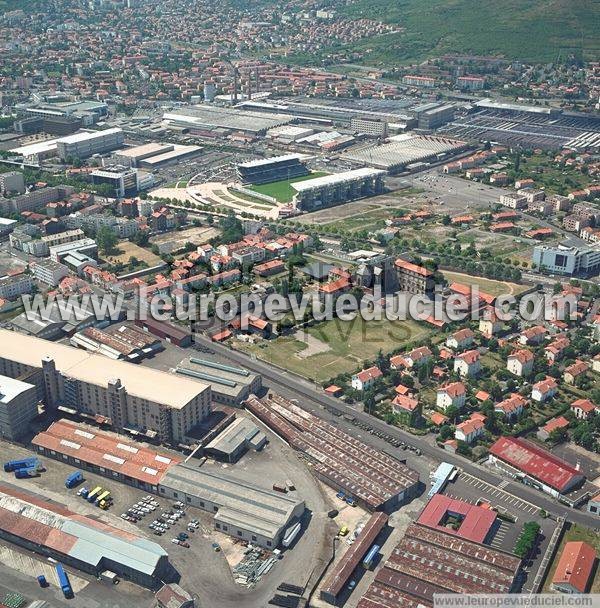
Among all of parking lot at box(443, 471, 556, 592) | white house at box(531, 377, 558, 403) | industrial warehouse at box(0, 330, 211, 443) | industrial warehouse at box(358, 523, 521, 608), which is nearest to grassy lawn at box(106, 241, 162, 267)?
industrial warehouse at box(0, 330, 211, 443)

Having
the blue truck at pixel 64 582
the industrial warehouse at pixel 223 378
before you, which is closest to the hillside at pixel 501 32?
the industrial warehouse at pixel 223 378

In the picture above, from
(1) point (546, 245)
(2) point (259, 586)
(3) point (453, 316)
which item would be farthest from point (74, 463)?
(1) point (546, 245)

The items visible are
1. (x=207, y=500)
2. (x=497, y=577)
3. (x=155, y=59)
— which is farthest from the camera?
(x=155, y=59)

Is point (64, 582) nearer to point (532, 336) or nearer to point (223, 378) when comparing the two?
point (223, 378)

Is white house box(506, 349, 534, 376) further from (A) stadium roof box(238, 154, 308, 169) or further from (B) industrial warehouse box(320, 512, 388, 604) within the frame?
(A) stadium roof box(238, 154, 308, 169)

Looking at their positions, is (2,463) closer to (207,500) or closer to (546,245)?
(207,500)

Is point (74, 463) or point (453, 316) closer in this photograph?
point (74, 463)
